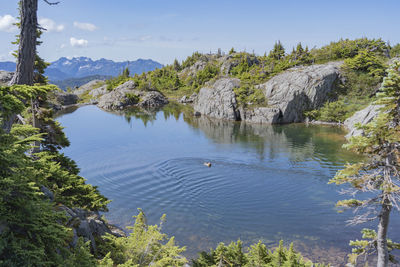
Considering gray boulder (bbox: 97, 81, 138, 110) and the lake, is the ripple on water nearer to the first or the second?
the lake

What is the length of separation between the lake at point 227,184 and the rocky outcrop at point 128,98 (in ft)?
191

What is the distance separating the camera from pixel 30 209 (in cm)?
863

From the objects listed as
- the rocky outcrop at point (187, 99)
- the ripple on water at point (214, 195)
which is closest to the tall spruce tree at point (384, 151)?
the ripple on water at point (214, 195)

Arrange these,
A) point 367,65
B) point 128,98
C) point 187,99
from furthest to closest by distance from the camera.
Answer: point 187,99 < point 128,98 < point 367,65

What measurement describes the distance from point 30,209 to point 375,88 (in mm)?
94747

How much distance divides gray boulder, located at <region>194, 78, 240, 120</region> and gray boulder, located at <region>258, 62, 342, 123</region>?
38.3ft

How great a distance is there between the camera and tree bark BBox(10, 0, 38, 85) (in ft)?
39.3

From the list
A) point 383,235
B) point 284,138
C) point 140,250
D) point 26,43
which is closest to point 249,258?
point 140,250

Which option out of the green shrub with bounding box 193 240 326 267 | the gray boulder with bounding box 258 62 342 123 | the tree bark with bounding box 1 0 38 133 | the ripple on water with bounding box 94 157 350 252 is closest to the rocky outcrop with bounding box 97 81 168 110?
the gray boulder with bounding box 258 62 342 123

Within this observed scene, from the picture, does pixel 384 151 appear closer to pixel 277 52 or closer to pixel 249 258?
pixel 249 258

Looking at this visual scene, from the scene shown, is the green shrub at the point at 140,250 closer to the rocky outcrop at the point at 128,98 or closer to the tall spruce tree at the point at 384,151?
the tall spruce tree at the point at 384,151

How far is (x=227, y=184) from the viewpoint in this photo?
114ft

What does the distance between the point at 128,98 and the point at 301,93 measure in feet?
257

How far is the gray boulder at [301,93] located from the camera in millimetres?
80938
